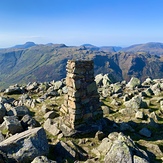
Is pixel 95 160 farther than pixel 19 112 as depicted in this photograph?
No

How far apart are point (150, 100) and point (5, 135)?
15.9 metres

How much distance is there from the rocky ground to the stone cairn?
0.85 meters

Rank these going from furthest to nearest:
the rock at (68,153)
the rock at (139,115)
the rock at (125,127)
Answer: the rock at (139,115)
the rock at (125,127)
the rock at (68,153)

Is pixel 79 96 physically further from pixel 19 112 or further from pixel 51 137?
pixel 19 112

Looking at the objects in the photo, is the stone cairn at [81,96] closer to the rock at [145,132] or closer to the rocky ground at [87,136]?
the rocky ground at [87,136]

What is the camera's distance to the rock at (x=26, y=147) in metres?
10.7

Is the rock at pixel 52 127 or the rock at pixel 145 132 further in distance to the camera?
the rock at pixel 52 127

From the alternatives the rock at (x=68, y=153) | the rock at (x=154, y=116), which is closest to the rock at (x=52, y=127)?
the rock at (x=68, y=153)

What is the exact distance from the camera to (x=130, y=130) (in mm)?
16281

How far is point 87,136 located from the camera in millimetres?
15273

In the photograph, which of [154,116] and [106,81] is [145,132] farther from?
[106,81]

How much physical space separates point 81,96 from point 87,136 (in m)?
2.76

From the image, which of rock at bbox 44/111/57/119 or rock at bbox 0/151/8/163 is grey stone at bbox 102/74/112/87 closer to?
rock at bbox 44/111/57/119

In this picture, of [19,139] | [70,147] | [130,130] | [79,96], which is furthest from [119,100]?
[19,139]
